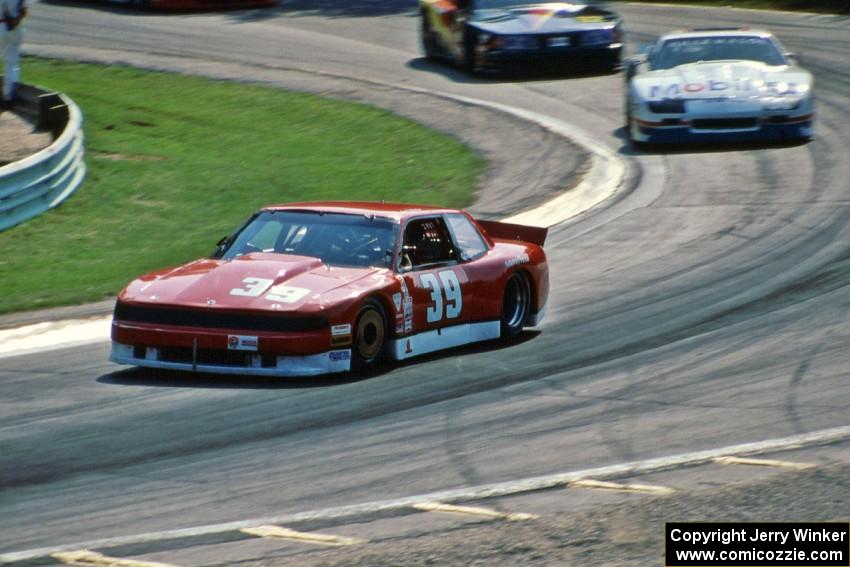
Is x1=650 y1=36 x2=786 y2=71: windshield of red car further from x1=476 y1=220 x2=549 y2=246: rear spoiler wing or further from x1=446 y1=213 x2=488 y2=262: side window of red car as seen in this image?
x1=446 y1=213 x2=488 y2=262: side window of red car

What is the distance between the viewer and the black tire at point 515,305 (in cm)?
1153

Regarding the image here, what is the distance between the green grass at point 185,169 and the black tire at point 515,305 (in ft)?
12.0

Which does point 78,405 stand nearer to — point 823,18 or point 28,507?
point 28,507

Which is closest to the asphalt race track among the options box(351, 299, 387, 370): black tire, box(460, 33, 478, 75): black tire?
box(351, 299, 387, 370): black tire

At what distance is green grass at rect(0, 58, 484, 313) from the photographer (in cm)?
1445

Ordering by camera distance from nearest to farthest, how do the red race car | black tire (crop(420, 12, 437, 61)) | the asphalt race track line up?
the asphalt race track < the red race car < black tire (crop(420, 12, 437, 61))

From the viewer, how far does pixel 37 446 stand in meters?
7.97

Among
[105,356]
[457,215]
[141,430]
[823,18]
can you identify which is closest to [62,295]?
[105,356]

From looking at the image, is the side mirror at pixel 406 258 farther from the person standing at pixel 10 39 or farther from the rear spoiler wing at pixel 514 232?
the person standing at pixel 10 39

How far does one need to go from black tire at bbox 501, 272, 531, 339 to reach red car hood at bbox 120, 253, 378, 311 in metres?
1.71

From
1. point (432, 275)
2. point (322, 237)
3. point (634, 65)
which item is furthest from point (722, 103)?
point (322, 237)

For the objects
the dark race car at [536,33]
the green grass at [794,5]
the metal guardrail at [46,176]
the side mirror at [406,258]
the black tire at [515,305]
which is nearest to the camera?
the side mirror at [406,258]

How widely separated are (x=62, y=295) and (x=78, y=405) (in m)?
4.11

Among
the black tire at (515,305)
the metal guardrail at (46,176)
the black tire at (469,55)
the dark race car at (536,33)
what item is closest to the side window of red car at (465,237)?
the black tire at (515,305)
